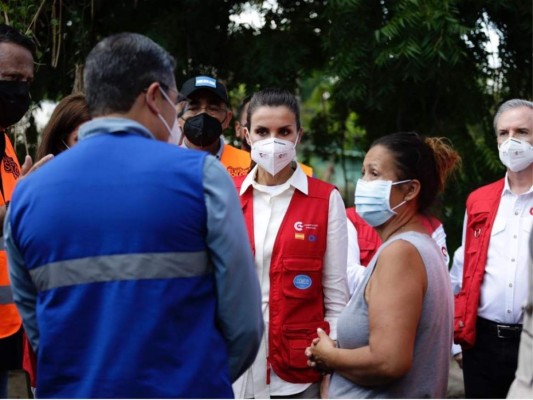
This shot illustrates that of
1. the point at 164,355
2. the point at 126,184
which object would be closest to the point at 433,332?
the point at 164,355

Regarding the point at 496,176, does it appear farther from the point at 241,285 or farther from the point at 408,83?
the point at 241,285

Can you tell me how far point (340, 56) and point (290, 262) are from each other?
2.26 meters

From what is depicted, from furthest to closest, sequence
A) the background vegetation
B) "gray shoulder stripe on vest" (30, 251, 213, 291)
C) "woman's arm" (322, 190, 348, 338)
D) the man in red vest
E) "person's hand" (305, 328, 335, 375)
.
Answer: the background vegetation → the man in red vest → "woman's arm" (322, 190, 348, 338) → "person's hand" (305, 328, 335, 375) → "gray shoulder stripe on vest" (30, 251, 213, 291)

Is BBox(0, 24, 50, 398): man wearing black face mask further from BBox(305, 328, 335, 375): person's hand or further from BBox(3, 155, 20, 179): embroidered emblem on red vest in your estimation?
BBox(305, 328, 335, 375): person's hand

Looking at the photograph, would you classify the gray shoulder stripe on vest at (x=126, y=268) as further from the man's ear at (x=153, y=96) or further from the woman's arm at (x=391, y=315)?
the woman's arm at (x=391, y=315)

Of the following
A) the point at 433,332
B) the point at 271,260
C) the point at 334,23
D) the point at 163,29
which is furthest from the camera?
the point at 163,29

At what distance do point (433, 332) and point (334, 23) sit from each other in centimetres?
323

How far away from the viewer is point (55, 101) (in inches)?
261

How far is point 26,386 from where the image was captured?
6793 millimetres

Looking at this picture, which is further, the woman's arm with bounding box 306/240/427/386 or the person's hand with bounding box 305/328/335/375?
the person's hand with bounding box 305/328/335/375

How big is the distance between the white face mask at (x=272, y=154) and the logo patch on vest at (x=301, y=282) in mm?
549

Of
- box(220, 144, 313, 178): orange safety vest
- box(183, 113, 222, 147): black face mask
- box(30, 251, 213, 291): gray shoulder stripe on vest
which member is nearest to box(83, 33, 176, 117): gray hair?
box(30, 251, 213, 291): gray shoulder stripe on vest

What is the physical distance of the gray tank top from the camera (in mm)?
2895

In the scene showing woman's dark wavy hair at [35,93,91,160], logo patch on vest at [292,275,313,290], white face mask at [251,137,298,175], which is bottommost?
logo patch on vest at [292,275,313,290]
